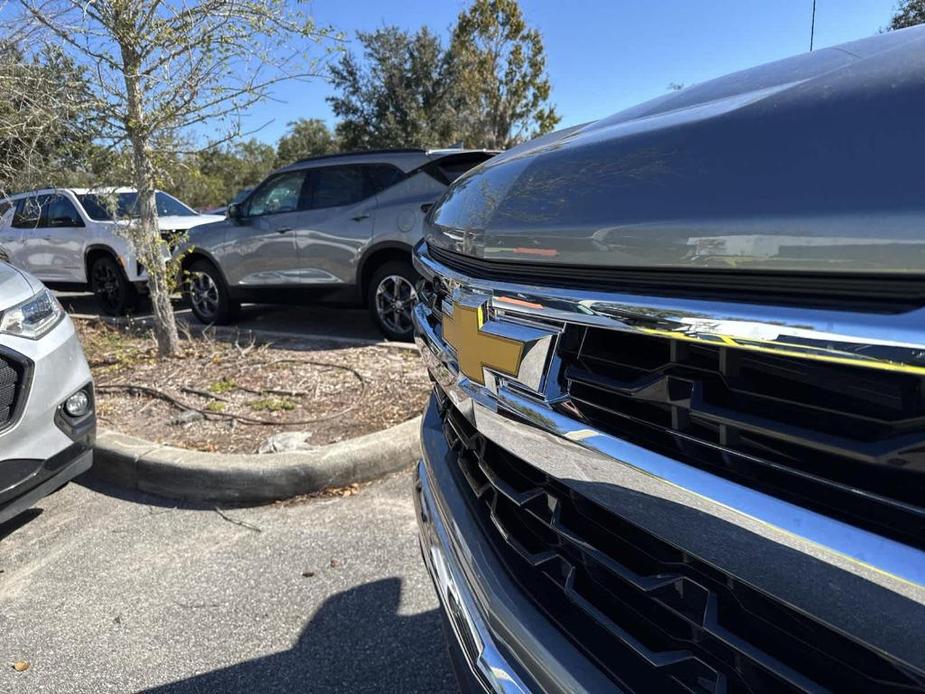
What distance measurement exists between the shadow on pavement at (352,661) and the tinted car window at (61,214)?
8.30m

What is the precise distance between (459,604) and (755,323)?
1000mm

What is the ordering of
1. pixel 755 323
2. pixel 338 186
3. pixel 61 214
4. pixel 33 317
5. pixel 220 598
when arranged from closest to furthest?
pixel 755 323, pixel 220 598, pixel 33 317, pixel 338 186, pixel 61 214

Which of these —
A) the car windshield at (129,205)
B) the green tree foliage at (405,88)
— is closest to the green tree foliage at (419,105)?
the green tree foliage at (405,88)

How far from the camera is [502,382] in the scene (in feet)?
4.22

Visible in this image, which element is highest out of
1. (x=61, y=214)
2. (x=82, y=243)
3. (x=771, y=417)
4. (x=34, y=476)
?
(x=61, y=214)

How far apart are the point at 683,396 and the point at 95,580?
9.50 ft

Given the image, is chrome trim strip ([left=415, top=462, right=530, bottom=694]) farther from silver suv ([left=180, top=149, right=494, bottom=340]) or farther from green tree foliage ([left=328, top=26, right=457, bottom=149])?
green tree foliage ([left=328, top=26, right=457, bottom=149])

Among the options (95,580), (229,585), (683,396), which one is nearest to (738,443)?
(683,396)

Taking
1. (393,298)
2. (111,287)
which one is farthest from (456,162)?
(111,287)

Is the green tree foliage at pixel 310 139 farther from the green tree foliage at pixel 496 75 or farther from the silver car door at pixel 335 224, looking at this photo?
the silver car door at pixel 335 224

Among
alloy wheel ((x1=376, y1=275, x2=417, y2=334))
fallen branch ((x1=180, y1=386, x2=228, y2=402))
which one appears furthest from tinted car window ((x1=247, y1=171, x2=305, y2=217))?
fallen branch ((x1=180, y1=386, x2=228, y2=402))

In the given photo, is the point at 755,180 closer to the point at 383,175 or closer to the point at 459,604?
the point at 459,604

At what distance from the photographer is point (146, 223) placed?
5.27 metres

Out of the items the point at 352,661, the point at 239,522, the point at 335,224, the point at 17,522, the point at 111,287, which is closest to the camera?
the point at 352,661
